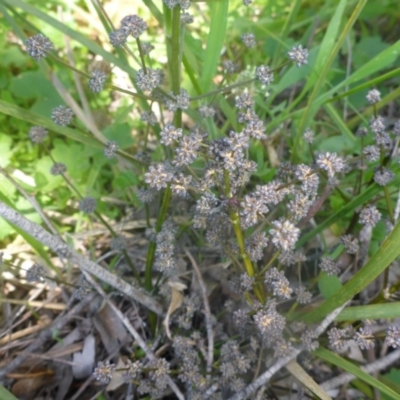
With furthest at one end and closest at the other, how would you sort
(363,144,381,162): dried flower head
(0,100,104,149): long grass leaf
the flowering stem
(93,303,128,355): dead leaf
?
(93,303,128,355): dead leaf → (0,100,104,149): long grass leaf → (363,144,381,162): dried flower head → the flowering stem

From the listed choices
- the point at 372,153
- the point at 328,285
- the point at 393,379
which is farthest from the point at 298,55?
the point at 393,379

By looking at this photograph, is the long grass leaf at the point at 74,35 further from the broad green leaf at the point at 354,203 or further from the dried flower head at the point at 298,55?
the broad green leaf at the point at 354,203

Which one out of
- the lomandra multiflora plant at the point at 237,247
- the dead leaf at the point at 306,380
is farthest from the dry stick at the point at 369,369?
the dead leaf at the point at 306,380

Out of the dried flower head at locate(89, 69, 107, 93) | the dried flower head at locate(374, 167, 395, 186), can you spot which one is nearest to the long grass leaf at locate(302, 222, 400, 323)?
the dried flower head at locate(374, 167, 395, 186)

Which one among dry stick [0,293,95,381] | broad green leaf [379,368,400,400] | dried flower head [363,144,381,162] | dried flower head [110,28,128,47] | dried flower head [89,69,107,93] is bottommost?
broad green leaf [379,368,400,400]

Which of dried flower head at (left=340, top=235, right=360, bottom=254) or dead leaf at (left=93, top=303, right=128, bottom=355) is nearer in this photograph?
dried flower head at (left=340, top=235, right=360, bottom=254)

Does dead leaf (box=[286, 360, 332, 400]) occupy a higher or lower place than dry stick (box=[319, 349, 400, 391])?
higher

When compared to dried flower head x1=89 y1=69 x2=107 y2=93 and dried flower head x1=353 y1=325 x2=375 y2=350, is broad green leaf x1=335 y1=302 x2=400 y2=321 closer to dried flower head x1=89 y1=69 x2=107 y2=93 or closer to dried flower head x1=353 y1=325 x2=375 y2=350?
dried flower head x1=353 y1=325 x2=375 y2=350

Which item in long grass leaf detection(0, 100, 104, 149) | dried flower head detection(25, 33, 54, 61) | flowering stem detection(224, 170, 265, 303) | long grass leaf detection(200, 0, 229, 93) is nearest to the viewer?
flowering stem detection(224, 170, 265, 303)
